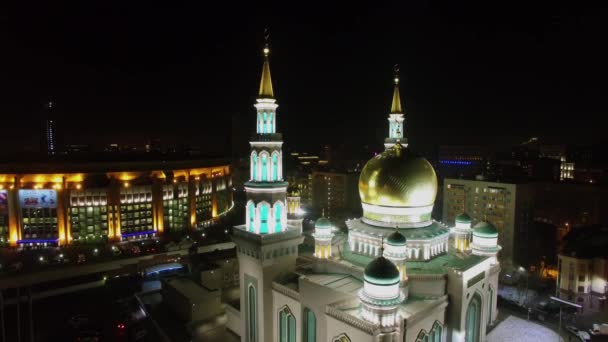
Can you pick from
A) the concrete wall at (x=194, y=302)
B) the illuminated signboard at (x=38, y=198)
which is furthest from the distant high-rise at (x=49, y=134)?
the concrete wall at (x=194, y=302)

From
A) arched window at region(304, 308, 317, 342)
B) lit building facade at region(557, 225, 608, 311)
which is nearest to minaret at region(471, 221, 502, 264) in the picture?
arched window at region(304, 308, 317, 342)

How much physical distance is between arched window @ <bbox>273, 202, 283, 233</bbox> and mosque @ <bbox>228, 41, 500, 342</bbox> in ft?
0.19

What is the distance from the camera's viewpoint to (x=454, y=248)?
24.8m

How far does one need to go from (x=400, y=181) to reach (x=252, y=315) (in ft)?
39.3

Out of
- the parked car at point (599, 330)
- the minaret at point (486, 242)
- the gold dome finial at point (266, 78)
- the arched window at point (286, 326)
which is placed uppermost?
the gold dome finial at point (266, 78)

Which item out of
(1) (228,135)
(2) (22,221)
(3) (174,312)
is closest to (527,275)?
(3) (174,312)

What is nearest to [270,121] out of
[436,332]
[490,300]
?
[436,332]

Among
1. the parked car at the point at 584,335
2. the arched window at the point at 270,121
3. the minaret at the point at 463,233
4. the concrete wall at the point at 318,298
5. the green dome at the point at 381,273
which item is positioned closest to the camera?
the green dome at the point at 381,273

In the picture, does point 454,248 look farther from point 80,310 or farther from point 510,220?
point 80,310

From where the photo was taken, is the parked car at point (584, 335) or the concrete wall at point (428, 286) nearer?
the concrete wall at point (428, 286)

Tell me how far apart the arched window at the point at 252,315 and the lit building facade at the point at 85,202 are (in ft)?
109

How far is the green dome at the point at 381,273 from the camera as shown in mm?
16203

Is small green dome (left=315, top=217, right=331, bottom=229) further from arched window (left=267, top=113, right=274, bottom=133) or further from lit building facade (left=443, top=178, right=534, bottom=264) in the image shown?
lit building facade (left=443, top=178, right=534, bottom=264)

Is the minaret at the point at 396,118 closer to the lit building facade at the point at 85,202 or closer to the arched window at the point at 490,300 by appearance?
the arched window at the point at 490,300
